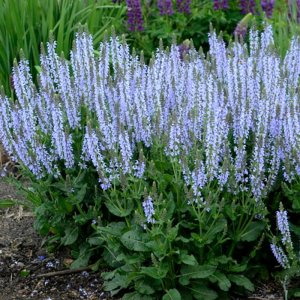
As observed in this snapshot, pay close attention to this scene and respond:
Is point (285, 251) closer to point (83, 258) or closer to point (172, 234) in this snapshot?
point (172, 234)


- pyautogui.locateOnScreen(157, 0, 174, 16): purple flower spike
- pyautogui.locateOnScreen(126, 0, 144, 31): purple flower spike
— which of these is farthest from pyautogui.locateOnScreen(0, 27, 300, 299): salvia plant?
pyautogui.locateOnScreen(157, 0, 174, 16): purple flower spike

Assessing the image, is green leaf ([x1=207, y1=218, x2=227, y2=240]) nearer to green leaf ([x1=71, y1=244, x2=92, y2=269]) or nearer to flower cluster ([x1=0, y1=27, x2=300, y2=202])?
flower cluster ([x1=0, y1=27, x2=300, y2=202])

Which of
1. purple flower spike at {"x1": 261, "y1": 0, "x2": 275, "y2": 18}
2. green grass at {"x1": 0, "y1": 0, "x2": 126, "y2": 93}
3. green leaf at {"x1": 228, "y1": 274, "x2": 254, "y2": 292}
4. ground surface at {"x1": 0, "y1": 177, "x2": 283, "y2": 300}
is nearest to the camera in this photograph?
green leaf at {"x1": 228, "y1": 274, "x2": 254, "y2": 292}

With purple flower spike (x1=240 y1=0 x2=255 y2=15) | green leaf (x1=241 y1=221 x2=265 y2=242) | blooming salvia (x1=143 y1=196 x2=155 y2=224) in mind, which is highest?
purple flower spike (x1=240 y1=0 x2=255 y2=15)

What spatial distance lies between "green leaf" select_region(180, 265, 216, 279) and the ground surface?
444mm

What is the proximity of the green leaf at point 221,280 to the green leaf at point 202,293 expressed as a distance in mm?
74

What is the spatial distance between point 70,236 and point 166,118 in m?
0.90

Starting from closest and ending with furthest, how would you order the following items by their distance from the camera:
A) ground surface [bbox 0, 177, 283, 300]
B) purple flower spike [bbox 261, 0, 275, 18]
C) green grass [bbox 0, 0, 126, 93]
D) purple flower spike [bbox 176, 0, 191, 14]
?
ground surface [bbox 0, 177, 283, 300] < green grass [bbox 0, 0, 126, 93] < purple flower spike [bbox 176, 0, 191, 14] < purple flower spike [bbox 261, 0, 275, 18]

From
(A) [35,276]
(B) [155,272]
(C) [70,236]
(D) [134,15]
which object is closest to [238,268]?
(B) [155,272]

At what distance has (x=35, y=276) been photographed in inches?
161

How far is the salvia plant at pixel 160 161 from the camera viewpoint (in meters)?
3.35

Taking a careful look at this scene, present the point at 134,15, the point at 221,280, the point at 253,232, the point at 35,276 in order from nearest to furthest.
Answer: the point at 221,280, the point at 253,232, the point at 35,276, the point at 134,15

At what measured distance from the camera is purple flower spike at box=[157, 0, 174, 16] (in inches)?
259

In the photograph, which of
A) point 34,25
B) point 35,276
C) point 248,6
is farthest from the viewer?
point 248,6
